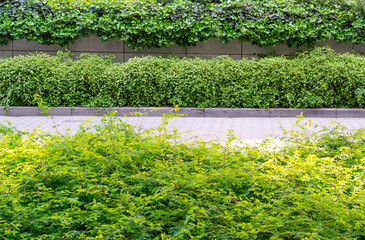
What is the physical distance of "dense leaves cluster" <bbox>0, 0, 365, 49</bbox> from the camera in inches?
475

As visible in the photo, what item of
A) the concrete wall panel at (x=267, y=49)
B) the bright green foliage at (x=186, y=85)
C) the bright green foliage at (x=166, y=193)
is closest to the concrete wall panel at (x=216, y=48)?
the concrete wall panel at (x=267, y=49)

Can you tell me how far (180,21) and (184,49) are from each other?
1.11 meters

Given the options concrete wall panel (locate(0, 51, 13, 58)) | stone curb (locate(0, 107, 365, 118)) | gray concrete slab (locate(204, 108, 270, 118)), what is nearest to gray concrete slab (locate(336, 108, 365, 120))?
stone curb (locate(0, 107, 365, 118))

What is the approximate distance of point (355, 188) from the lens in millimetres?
3590

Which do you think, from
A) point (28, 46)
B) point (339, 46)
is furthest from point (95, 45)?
point (339, 46)

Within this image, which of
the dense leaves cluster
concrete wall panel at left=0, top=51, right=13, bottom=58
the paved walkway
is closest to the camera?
the paved walkway

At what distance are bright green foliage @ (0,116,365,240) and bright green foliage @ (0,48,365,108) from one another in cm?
571

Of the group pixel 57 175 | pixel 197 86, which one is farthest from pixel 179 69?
pixel 57 175

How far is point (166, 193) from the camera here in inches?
→ 130

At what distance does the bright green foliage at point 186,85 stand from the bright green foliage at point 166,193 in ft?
18.7

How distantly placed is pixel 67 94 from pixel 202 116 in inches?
126

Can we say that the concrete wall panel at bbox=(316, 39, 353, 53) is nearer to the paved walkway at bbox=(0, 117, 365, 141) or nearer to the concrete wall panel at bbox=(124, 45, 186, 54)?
the paved walkway at bbox=(0, 117, 365, 141)

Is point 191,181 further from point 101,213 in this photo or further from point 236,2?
point 236,2

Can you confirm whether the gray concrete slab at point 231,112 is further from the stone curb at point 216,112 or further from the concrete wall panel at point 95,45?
the concrete wall panel at point 95,45
